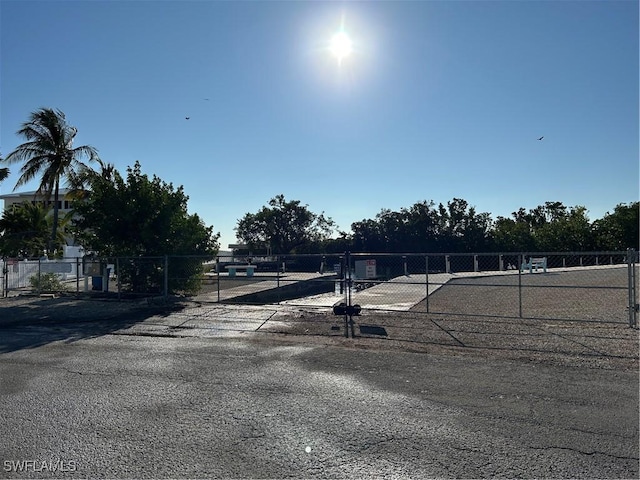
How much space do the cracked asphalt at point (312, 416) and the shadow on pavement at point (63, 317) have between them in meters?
2.04

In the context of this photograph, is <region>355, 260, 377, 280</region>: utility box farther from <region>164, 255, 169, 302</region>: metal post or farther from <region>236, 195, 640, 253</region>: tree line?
<region>236, 195, 640, 253</region>: tree line

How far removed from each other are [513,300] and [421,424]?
11526 millimetres

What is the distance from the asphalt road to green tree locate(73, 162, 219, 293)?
9499mm

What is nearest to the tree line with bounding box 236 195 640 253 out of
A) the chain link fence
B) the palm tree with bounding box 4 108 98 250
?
the chain link fence

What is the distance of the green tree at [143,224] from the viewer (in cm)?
1694

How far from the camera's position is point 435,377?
6.43 m

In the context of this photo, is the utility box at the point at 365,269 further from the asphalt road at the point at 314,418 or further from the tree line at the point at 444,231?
the tree line at the point at 444,231

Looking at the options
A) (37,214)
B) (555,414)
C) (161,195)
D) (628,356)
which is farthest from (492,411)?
(37,214)

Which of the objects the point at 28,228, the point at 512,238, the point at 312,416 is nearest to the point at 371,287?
the point at 312,416

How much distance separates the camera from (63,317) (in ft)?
42.6

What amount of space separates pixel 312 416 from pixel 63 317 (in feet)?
35.5

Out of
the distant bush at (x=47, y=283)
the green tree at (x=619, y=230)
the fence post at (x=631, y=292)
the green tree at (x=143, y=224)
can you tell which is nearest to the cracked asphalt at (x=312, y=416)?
the fence post at (x=631, y=292)

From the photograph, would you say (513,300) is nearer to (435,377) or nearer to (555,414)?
(435,377)

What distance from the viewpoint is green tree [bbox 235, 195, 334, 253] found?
65250 mm
